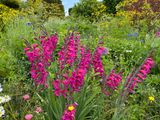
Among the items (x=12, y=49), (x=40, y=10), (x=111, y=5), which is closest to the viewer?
(x=12, y=49)

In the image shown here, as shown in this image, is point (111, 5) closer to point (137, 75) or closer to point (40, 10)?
point (40, 10)

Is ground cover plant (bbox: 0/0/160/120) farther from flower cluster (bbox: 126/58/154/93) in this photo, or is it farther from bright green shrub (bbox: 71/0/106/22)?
bright green shrub (bbox: 71/0/106/22)

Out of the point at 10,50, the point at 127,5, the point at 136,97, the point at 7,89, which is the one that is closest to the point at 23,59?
the point at 10,50

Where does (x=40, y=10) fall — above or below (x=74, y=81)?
above

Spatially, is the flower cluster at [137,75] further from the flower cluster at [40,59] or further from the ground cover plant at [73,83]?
the flower cluster at [40,59]

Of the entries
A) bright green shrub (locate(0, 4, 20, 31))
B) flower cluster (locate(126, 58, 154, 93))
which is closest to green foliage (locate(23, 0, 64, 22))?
bright green shrub (locate(0, 4, 20, 31))

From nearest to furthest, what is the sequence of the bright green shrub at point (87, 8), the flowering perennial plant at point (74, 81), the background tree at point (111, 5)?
the flowering perennial plant at point (74, 81) → the bright green shrub at point (87, 8) → the background tree at point (111, 5)

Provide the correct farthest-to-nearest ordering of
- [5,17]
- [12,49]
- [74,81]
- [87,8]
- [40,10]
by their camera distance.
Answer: [87,8] → [40,10] → [5,17] → [12,49] → [74,81]

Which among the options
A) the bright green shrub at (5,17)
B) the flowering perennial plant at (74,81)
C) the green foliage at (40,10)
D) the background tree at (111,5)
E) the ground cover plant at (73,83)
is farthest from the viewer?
the background tree at (111,5)

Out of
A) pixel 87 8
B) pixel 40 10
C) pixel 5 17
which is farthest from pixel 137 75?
pixel 87 8

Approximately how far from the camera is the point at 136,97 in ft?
16.3

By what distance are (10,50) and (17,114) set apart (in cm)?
271

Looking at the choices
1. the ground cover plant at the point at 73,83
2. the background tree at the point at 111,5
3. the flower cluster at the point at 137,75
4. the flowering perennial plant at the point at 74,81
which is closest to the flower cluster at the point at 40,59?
the ground cover plant at the point at 73,83

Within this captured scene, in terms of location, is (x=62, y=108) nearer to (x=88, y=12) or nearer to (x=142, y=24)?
(x=142, y=24)
